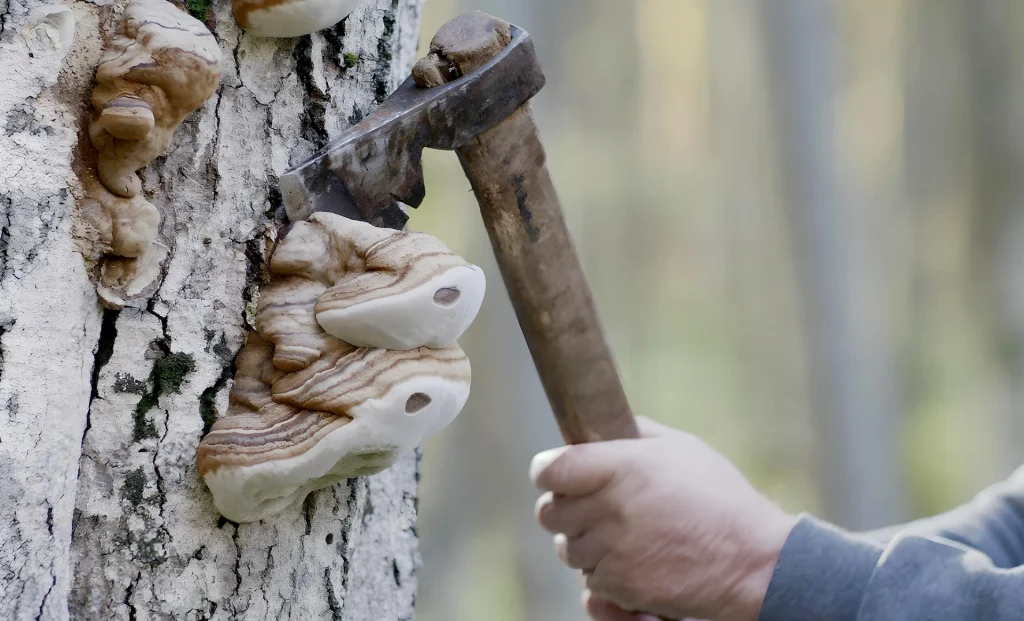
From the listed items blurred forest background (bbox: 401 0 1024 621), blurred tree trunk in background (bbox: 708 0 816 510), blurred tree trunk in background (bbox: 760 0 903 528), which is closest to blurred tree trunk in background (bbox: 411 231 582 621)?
blurred forest background (bbox: 401 0 1024 621)

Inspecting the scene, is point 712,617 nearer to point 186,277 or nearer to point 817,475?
point 186,277

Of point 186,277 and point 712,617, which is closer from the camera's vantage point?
point 186,277

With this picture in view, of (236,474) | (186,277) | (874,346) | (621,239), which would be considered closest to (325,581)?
(236,474)

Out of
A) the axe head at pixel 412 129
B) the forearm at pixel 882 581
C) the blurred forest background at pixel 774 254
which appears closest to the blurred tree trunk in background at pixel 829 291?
the blurred forest background at pixel 774 254

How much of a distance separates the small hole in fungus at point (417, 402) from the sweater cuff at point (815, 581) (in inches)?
19.1

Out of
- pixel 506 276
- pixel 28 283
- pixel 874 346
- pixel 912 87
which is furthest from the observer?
pixel 912 87

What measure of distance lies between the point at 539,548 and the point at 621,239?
436cm

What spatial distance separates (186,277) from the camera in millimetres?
757

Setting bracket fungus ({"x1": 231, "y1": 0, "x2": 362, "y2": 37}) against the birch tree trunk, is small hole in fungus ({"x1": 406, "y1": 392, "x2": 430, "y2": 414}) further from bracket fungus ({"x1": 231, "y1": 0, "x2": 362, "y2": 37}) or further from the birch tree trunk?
bracket fungus ({"x1": 231, "y1": 0, "x2": 362, "y2": 37})

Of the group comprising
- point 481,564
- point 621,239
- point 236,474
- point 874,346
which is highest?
point 236,474

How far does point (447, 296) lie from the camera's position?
27.6 inches

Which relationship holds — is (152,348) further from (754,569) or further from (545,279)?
(754,569)

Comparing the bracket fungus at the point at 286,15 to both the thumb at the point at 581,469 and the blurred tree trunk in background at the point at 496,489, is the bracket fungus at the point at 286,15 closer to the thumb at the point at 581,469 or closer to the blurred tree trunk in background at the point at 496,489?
the thumb at the point at 581,469

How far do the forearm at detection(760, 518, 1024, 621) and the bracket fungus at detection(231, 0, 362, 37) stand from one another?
0.75 meters
